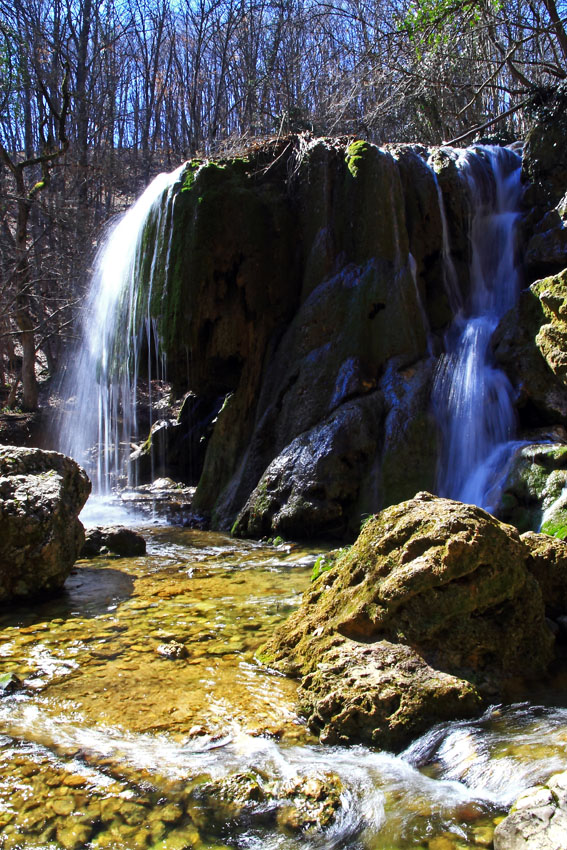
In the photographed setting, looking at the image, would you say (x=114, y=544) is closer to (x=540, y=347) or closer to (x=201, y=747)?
(x=201, y=747)

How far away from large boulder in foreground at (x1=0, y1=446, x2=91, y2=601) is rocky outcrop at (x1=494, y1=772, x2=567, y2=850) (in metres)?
4.27

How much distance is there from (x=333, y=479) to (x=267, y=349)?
304 cm

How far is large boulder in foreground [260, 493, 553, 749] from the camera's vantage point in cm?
293

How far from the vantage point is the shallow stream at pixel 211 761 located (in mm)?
2273

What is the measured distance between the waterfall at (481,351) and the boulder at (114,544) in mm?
3669

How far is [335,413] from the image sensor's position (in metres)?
8.31

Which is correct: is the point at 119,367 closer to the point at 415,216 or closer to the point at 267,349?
the point at 267,349

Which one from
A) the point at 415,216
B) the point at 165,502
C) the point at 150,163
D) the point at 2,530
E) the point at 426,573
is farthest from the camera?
the point at 150,163

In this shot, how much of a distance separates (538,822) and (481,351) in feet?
23.5

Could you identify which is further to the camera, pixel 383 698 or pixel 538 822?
pixel 383 698

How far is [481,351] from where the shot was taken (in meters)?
8.49

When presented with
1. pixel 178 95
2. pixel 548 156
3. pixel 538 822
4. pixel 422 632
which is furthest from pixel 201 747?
pixel 178 95

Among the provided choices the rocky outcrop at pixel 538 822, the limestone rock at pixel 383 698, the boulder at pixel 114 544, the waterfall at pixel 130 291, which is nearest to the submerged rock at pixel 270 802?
the limestone rock at pixel 383 698

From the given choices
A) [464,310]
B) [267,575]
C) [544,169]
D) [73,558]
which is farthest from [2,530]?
[544,169]
